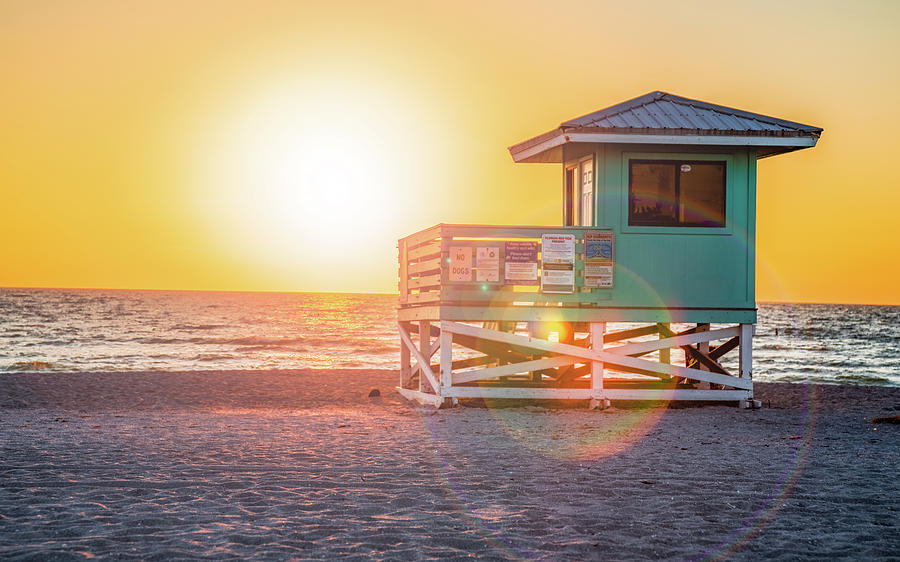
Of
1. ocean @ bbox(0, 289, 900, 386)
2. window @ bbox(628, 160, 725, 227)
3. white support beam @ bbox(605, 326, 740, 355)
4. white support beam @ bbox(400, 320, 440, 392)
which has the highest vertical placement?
window @ bbox(628, 160, 725, 227)

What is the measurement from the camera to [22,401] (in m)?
17.5

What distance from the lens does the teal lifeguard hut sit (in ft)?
48.5

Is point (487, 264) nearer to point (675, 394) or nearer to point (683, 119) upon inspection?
point (675, 394)

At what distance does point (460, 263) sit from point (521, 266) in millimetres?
1010

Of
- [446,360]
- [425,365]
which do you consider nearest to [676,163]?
[446,360]

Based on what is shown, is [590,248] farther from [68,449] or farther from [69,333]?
[69,333]

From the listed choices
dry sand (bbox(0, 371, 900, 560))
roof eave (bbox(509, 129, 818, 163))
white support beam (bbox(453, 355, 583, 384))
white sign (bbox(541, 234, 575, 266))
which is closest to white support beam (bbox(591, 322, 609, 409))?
white support beam (bbox(453, 355, 583, 384))

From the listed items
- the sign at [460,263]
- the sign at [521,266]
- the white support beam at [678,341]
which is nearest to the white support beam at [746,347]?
the white support beam at [678,341]

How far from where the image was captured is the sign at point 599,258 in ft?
48.9

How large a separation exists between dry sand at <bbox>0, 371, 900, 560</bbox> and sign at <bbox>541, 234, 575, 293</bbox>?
6.93 feet

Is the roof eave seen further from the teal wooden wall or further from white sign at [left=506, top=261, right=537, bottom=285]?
white sign at [left=506, top=261, right=537, bottom=285]

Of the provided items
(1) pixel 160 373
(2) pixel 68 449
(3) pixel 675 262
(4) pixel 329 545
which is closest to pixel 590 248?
(3) pixel 675 262

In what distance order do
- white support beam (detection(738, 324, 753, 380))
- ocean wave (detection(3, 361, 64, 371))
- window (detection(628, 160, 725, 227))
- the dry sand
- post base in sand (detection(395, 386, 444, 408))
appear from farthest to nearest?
ocean wave (detection(3, 361, 64, 371)) → white support beam (detection(738, 324, 753, 380)) → post base in sand (detection(395, 386, 444, 408)) → window (detection(628, 160, 725, 227)) → the dry sand

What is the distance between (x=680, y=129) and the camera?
577 inches
